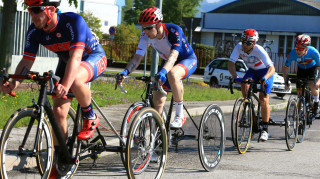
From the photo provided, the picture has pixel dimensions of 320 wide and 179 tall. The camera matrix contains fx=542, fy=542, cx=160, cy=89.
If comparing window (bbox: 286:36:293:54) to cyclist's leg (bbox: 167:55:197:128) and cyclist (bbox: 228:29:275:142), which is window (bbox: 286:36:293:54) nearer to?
cyclist (bbox: 228:29:275:142)

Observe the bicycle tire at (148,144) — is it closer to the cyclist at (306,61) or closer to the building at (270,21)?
the cyclist at (306,61)

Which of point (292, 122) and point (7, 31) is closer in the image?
point (292, 122)

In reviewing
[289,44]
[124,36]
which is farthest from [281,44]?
[124,36]

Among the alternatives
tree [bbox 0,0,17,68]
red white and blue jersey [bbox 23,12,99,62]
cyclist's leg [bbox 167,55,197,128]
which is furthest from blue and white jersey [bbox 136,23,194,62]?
tree [bbox 0,0,17,68]

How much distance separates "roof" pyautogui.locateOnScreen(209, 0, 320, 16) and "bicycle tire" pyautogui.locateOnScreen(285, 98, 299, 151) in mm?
43514

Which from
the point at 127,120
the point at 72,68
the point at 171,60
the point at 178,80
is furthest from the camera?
the point at 178,80

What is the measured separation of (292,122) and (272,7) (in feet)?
151

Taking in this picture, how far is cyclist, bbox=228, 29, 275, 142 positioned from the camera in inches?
336

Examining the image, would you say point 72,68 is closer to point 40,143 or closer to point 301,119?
point 40,143

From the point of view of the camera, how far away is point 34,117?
173 inches

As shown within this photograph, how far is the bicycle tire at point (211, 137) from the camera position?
6.70 meters

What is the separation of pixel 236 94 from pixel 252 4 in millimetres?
36328

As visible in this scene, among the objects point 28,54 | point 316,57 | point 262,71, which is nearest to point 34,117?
point 28,54

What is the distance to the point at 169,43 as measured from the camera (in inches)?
267
